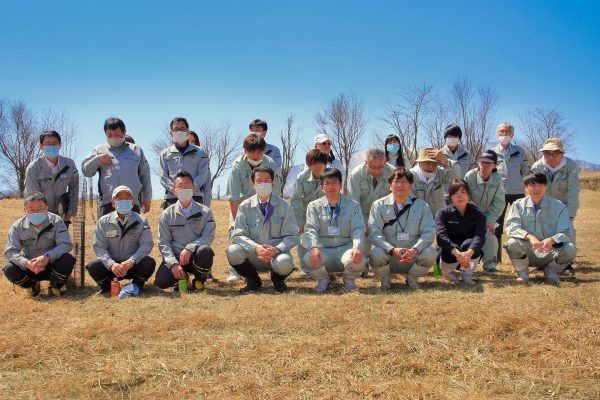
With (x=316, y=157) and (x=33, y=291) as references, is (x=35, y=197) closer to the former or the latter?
(x=33, y=291)

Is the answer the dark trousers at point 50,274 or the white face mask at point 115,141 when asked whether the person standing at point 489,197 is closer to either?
the white face mask at point 115,141

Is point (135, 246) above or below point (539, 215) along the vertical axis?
below

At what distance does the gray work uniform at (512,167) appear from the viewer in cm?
823

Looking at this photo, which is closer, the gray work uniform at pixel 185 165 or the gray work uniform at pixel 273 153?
the gray work uniform at pixel 185 165

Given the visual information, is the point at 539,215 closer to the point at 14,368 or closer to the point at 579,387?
the point at 579,387

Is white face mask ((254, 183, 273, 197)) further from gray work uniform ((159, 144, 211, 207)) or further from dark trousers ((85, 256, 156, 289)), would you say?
dark trousers ((85, 256, 156, 289))

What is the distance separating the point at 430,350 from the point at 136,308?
121 inches

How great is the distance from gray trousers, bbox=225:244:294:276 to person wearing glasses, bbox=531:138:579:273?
3.94m

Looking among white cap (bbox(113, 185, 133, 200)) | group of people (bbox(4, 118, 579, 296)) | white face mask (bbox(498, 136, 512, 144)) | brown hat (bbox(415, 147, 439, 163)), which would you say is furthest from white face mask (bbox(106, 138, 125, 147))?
white face mask (bbox(498, 136, 512, 144))

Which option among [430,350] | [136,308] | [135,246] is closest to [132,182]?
[135,246]

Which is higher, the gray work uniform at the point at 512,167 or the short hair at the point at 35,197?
the gray work uniform at the point at 512,167

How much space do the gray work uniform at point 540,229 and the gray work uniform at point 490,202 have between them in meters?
0.66

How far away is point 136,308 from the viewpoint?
5.39 metres

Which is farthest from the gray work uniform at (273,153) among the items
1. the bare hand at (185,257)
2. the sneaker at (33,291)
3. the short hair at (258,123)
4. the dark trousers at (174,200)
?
the sneaker at (33,291)
